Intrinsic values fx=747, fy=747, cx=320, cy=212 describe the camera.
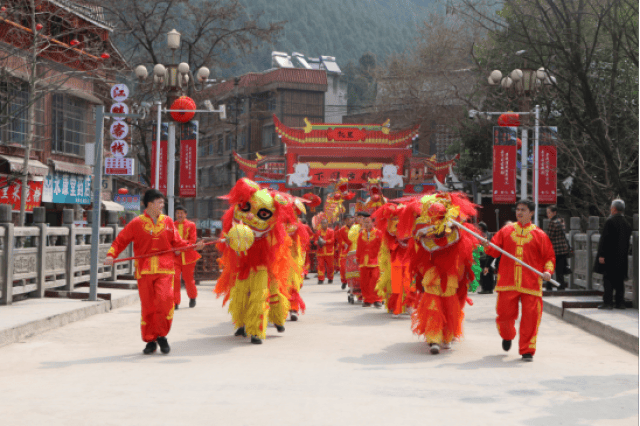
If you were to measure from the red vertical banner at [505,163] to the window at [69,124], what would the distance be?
13738 millimetres

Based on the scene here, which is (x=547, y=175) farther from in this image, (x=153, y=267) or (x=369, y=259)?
(x=153, y=267)

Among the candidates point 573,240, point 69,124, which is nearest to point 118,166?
point 69,124

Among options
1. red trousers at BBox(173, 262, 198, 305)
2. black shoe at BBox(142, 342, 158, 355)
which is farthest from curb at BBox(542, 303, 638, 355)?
red trousers at BBox(173, 262, 198, 305)

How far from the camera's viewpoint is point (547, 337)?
953 cm

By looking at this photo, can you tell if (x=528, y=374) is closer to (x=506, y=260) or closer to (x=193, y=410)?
(x=506, y=260)

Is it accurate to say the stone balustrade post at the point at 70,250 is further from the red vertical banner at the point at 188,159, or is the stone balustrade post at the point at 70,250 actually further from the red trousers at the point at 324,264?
the red trousers at the point at 324,264

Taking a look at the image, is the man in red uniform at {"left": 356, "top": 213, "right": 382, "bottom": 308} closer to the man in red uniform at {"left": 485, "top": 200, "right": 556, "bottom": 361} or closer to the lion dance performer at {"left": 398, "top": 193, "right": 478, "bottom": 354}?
the lion dance performer at {"left": 398, "top": 193, "right": 478, "bottom": 354}

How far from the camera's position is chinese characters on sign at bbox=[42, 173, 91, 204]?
918 inches

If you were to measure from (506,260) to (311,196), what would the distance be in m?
5.58

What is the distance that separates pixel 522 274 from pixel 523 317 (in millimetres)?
441

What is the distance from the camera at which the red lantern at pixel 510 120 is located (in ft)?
59.3

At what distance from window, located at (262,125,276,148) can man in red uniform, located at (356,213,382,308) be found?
39.7 metres

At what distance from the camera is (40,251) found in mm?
12109

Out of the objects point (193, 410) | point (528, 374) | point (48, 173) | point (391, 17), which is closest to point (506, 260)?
point (528, 374)
